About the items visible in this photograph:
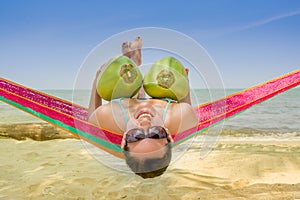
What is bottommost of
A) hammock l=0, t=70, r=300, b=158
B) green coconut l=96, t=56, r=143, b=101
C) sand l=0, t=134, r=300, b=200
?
sand l=0, t=134, r=300, b=200

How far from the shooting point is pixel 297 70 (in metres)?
2.38

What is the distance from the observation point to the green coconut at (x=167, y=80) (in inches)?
73.5

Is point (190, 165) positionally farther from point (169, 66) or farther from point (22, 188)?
point (22, 188)

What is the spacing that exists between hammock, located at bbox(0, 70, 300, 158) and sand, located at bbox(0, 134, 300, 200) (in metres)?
0.40

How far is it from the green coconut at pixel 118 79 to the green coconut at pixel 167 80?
10 cm

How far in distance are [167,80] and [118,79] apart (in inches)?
12.6

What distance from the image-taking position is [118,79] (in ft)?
5.85

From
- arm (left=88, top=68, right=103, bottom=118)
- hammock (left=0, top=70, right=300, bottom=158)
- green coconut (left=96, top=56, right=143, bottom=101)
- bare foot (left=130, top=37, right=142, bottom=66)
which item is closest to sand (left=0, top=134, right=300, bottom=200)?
hammock (left=0, top=70, right=300, bottom=158)

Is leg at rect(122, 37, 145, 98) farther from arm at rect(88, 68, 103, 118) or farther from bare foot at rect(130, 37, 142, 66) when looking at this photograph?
arm at rect(88, 68, 103, 118)

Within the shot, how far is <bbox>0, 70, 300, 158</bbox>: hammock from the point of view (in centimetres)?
172

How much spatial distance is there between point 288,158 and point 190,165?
909mm

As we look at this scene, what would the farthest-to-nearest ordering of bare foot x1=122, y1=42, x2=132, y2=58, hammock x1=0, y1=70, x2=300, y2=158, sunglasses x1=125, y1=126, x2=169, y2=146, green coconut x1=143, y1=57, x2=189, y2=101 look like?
bare foot x1=122, y1=42, x2=132, y2=58, green coconut x1=143, y1=57, x2=189, y2=101, hammock x1=0, y1=70, x2=300, y2=158, sunglasses x1=125, y1=126, x2=169, y2=146

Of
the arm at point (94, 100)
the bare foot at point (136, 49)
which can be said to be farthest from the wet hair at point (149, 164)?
the bare foot at point (136, 49)

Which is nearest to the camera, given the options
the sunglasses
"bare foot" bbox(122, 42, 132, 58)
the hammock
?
the sunglasses
